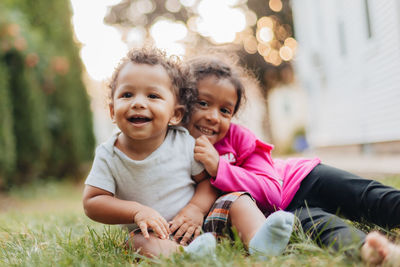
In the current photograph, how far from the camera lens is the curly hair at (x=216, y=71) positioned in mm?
2311

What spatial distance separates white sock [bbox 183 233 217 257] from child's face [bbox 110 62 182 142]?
0.62 m

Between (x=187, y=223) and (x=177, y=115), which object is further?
(x=177, y=115)

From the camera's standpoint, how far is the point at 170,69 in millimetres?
2158

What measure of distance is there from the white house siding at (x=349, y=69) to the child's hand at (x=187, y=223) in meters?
5.21

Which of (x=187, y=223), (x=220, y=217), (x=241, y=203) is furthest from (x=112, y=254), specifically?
(x=241, y=203)

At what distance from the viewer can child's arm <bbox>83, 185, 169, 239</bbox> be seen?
1783mm

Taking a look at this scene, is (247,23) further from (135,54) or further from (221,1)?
(135,54)

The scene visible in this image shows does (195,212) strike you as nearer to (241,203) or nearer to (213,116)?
(241,203)

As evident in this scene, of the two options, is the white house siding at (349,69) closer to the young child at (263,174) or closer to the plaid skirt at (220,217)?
the young child at (263,174)

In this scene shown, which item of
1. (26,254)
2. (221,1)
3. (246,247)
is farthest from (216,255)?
(221,1)

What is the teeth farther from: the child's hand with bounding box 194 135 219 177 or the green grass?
the green grass

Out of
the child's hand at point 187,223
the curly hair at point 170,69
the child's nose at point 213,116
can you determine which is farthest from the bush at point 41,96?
the child's hand at point 187,223

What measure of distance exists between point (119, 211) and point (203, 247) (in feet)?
1.60

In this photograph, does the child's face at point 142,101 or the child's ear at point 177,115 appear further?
the child's ear at point 177,115
